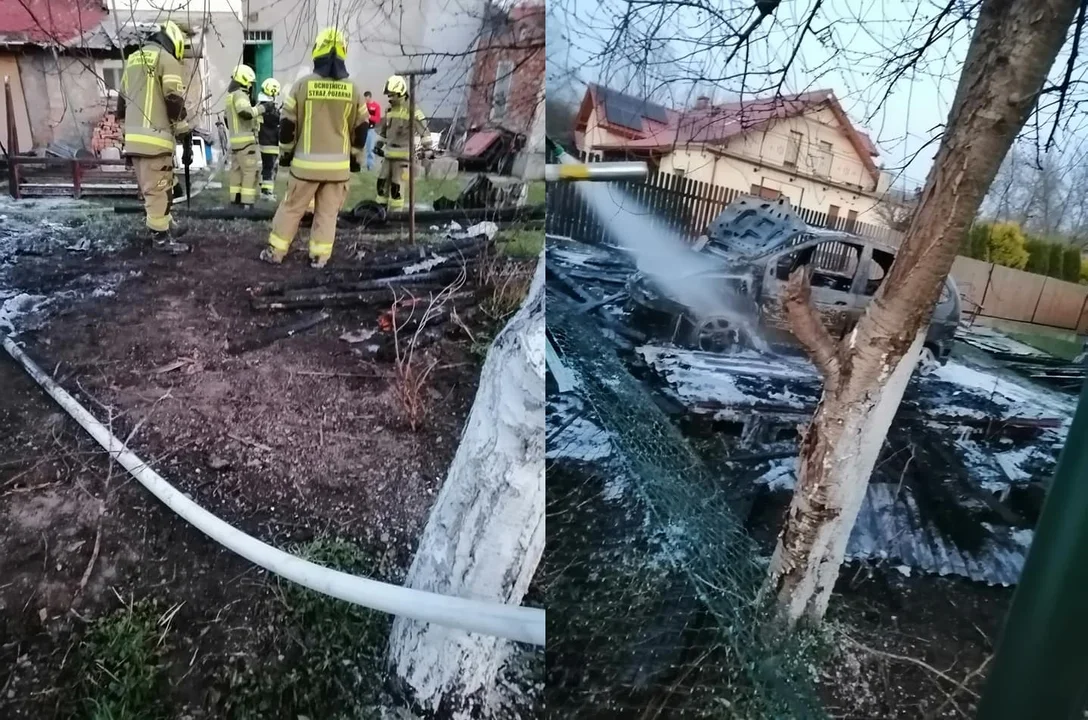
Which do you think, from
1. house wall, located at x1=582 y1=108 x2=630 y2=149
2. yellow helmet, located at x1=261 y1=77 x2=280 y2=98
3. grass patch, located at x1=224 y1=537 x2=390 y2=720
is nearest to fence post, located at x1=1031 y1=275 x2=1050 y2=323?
house wall, located at x1=582 y1=108 x2=630 y2=149

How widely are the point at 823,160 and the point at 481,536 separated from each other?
1.02 metres

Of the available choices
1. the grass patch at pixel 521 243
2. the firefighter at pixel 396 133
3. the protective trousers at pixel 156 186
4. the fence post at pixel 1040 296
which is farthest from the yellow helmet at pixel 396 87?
the fence post at pixel 1040 296

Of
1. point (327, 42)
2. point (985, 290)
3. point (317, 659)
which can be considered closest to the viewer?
point (985, 290)

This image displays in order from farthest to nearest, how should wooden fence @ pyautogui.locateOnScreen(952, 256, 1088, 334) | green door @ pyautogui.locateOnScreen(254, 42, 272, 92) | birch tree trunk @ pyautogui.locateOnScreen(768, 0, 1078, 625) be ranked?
green door @ pyautogui.locateOnScreen(254, 42, 272, 92), wooden fence @ pyautogui.locateOnScreen(952, 256, 1088, 334), birch tree trunk @ pyautogui.locateOnScreen(768, 0, 1078, 625)

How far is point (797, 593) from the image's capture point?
1.54 meters

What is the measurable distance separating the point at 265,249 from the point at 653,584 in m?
1.08

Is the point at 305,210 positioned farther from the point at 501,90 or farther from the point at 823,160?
the point at 823,160

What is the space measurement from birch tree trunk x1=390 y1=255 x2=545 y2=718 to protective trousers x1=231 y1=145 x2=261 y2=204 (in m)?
0.59

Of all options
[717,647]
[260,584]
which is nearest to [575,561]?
[717,647]

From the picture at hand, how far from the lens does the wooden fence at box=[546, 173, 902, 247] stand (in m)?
1.47

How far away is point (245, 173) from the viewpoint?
152 cm

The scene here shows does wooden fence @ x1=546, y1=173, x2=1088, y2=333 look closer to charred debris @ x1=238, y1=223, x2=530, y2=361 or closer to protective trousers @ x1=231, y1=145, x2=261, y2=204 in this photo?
charred debris @ x1=238, y1=223, x2=530, y2=361

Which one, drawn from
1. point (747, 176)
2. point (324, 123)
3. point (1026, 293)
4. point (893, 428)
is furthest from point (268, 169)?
point (1026, 293)

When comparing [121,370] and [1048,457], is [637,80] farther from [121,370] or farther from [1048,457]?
[121,370]
